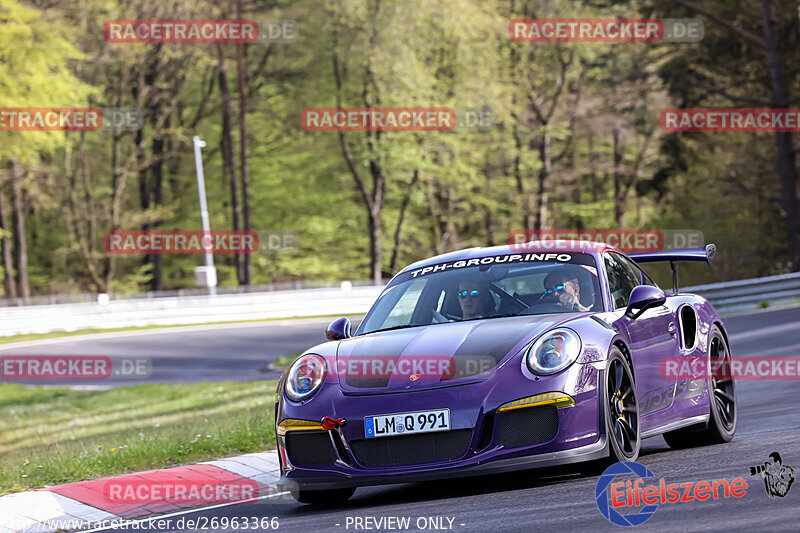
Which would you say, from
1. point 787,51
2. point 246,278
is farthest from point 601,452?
point 246,278

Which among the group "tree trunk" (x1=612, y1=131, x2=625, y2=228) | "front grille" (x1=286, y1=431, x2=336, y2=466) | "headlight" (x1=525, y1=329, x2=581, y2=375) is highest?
"tree trunk" (x1=612, y1=131, x2=625, y2=228)

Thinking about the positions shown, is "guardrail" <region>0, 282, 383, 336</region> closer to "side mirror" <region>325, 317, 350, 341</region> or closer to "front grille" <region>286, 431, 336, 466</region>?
"side mirror" <region>325, 317, 350, 341</region>

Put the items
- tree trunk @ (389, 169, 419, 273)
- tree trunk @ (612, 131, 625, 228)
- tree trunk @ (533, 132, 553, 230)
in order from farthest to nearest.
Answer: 1. tree trunk @ (612, 131, 625, 228)
2. tree trunk @ (533, 132, 553, 230)
3. tree trunk @ (389, 169, 419, 273)

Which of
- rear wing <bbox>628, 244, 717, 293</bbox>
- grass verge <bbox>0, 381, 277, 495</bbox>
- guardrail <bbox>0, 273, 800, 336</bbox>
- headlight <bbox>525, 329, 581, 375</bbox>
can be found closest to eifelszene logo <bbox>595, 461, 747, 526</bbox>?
headlight <bbox>525, 329, 581, 375</bbox>

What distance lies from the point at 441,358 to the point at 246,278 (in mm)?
47079

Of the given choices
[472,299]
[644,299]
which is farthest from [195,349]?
[644,299]

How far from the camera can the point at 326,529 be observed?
5562 millimetres

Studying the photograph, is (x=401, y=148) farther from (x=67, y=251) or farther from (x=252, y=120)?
(x=67, y=251)

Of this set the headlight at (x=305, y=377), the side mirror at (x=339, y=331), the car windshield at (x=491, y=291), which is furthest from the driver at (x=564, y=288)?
the headlight at (x=305, y=377)

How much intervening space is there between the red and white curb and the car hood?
138 centimetres

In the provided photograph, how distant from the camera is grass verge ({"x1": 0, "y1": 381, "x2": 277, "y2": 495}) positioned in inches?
337

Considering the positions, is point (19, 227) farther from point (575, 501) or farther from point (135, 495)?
point (575, 501)

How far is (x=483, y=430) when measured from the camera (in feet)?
19.2

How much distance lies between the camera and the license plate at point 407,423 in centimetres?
587
